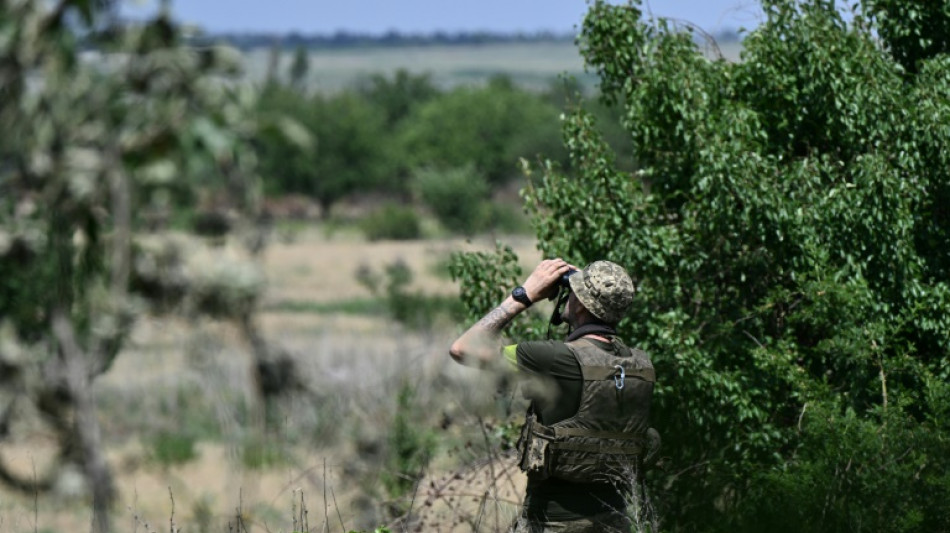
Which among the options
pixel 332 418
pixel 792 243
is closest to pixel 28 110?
pixel 792 243

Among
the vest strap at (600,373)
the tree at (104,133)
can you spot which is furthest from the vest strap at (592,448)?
the tree at (104,133)

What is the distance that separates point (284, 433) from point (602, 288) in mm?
1642

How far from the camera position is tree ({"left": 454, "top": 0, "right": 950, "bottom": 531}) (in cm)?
671

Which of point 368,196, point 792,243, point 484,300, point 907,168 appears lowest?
point 368,196

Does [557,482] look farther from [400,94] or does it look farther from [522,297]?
[400,94]

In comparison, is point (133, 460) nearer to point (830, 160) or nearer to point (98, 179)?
point (98, 179)

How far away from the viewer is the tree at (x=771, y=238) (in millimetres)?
6715

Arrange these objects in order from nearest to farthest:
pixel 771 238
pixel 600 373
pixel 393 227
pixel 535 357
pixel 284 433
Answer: pixel 535 357 → pixel 600 373 → pixel 284 433 → pixel 771 238 → pixel 393 227

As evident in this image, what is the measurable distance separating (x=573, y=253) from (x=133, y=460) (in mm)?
4322

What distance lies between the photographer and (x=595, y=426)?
4273 millimetres

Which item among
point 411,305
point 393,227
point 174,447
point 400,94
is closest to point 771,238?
point 174,447

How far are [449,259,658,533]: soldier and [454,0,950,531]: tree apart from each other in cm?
193

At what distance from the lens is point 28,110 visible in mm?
2598

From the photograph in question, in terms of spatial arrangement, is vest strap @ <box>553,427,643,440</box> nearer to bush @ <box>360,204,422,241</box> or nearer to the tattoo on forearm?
the tattoo on forearm
